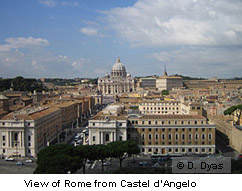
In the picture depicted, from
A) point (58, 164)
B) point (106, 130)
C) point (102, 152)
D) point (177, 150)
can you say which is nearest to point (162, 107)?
point (177, 150)

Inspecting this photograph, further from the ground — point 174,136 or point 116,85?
point 116,85

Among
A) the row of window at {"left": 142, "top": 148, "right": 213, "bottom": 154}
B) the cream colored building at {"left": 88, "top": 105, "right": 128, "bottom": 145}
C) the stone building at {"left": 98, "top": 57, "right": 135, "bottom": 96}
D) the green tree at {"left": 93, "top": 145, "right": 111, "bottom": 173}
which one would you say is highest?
the stone building at {"left": 98, "top": 57, "right": 135, "bottom": 96}

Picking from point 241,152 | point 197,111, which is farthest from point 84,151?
point 197,111

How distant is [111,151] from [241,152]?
666 inches

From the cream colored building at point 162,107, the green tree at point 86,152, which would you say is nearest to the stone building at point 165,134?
the green tree at point 86,152

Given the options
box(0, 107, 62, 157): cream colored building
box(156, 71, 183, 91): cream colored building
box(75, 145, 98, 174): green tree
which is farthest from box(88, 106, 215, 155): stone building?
box(156, 71, 183, 91): cream colored building

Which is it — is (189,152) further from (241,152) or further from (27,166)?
(27,166)

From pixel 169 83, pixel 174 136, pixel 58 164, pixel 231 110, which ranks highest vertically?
pixel 169 83

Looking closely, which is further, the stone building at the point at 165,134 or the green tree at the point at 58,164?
the stone building at the point at 165,134

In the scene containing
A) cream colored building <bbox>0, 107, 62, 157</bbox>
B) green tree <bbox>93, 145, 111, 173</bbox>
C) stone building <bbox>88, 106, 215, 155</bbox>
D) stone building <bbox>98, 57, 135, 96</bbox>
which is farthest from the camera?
stone building <bbox>98, 57, 135, 96</bbox>

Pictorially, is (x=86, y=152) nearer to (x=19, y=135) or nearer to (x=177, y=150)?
(x=19, y=135)

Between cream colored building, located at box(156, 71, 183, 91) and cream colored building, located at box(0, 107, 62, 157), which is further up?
cream colored building, located at box(156, 71, 183, 91)

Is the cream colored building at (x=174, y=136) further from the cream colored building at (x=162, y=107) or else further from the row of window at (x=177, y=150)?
the cream colored building at (x=162, y=107)

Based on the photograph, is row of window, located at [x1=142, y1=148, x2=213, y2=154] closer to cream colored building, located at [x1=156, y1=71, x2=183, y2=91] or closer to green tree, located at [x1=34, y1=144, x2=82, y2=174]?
green tree, located at [x1=34, y1=144, x2=82, y2=174]
